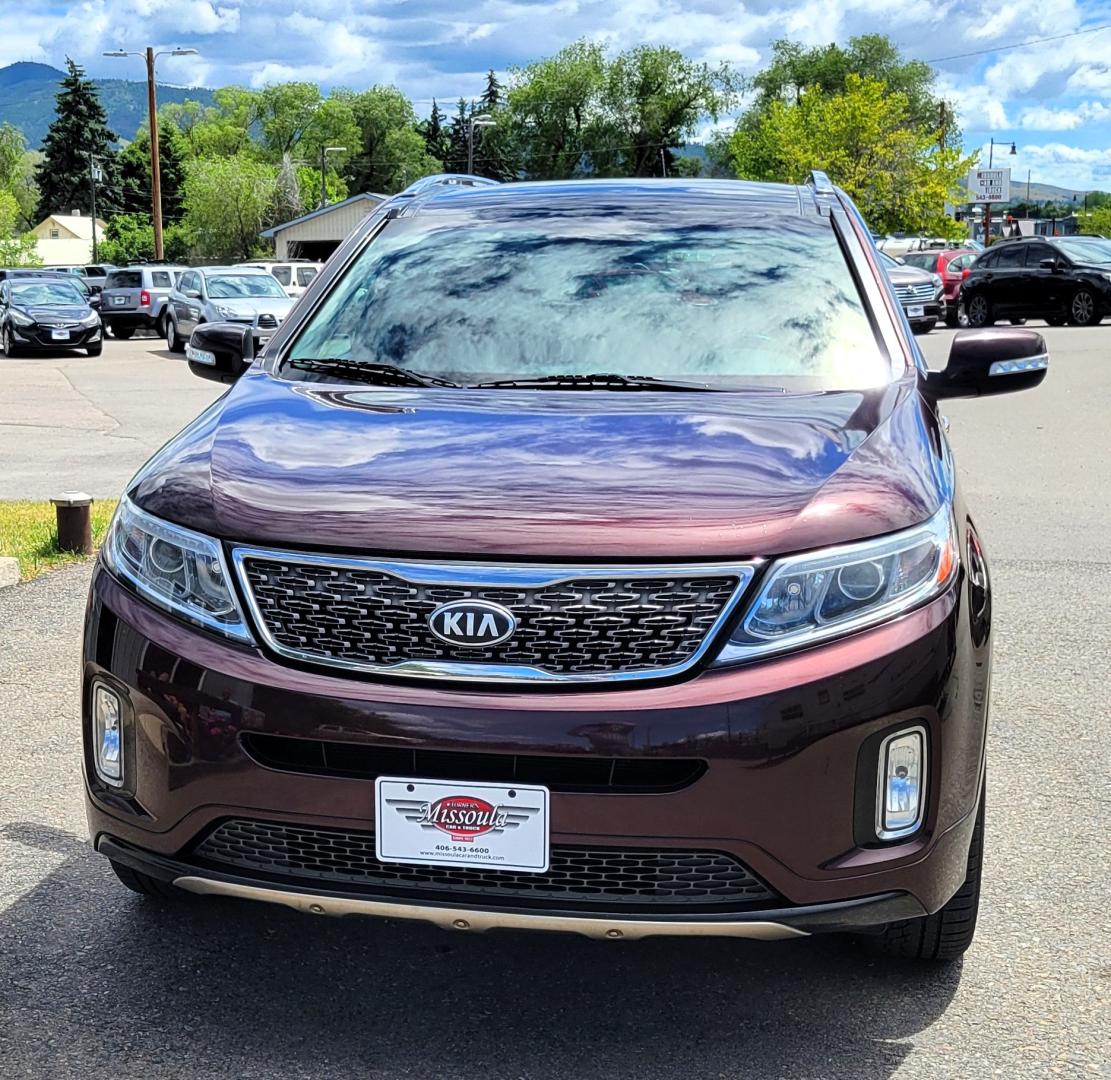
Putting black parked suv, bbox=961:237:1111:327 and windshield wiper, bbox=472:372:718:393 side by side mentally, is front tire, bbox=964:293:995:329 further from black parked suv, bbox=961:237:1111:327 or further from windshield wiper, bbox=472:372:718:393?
windshield wiper, bbox=472:372:718:393

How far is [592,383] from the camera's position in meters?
3.57

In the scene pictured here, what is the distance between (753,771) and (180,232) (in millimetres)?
100532

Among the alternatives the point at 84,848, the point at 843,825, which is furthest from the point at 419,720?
the point at 84,848

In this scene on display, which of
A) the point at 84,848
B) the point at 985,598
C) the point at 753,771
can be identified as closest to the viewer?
the point at 753,771

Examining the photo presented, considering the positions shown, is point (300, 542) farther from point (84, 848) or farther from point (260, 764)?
point (84, 848)

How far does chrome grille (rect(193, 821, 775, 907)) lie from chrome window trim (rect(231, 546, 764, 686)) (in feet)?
1.01

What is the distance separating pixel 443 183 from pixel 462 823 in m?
2.93

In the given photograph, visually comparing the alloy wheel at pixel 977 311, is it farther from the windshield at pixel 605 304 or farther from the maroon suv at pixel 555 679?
the maroon suv at pixel 555 679

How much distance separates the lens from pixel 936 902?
2.78 m

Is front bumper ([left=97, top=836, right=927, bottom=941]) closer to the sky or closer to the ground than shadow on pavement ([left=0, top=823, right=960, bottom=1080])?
closer to the sky

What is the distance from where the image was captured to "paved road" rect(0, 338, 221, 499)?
11484 millimetres

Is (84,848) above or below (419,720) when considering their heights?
below

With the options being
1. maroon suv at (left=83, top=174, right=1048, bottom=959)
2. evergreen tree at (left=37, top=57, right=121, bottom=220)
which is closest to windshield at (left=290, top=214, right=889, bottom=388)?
maroon suv at (left=83, top=174, right=1048, bottom=959)

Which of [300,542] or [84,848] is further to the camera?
[84,848]
